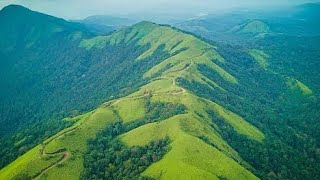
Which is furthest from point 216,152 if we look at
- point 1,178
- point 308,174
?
point 1,178

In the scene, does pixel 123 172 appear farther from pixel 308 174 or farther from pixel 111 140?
pixel 308 174

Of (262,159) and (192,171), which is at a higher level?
(192,171)

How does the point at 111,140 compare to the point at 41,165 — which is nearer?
the point at 41,165

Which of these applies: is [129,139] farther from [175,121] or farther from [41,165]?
[41,165]

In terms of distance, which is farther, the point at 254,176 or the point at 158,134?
the point at 158,134

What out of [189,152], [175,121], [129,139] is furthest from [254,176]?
[129,139]

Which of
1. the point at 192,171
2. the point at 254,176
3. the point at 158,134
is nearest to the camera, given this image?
the point at 192,171

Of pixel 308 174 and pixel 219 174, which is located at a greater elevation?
pixel 219 174

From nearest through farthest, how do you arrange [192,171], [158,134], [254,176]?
[192,171] < [254,176] < [158,134]
